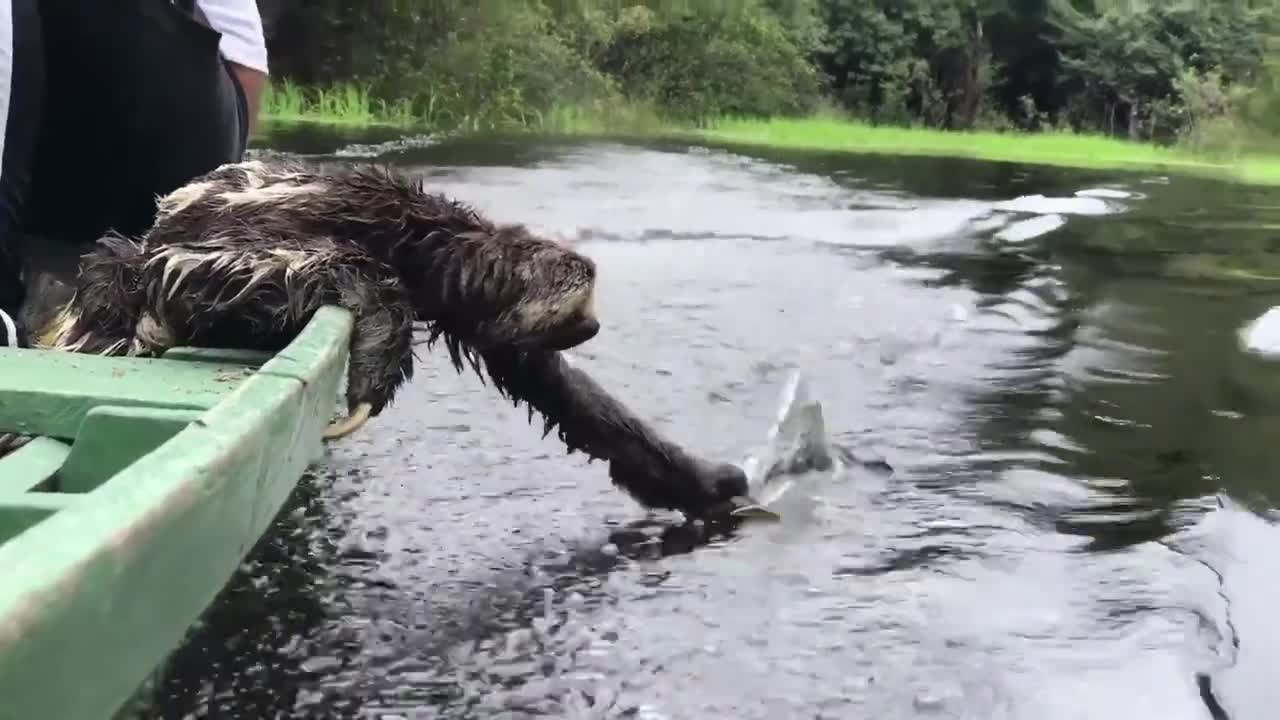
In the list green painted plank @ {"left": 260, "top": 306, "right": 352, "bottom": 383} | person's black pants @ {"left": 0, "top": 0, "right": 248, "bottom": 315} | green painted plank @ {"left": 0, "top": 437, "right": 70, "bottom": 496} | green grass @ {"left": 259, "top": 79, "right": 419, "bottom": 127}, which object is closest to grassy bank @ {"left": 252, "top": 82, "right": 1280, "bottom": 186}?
green grass @ {"left": 259, "top": 79, "right": 419, "bottom": 127}

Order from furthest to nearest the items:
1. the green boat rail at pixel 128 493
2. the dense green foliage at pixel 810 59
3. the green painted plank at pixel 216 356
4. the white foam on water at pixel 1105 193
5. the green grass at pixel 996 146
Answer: the green grass at pixel 996 146 < the dense green foliage at pixel 810 59 < the white foam on water at pixel 1105 193 < the green painted plank at pixel 216 356 < the green boat rail at pixel 128 493

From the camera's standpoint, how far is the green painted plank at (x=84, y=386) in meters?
0.76

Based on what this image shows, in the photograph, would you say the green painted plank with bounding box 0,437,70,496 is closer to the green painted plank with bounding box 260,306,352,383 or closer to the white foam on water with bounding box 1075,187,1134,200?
the green painted plank with bounding box 260,306,352,383

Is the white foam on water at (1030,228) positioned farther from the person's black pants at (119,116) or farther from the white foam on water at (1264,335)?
the person's black pants at (119,116)

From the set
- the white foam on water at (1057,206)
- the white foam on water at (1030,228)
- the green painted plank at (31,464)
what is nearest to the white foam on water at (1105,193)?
the white foam on water at (1057,206)

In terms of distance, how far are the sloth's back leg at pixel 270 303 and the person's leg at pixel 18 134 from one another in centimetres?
17

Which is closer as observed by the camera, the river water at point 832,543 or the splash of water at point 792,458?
the river water at point 832,543

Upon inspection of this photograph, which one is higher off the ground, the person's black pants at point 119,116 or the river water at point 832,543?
the person's black pants at point 119,116

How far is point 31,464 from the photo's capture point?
692mm

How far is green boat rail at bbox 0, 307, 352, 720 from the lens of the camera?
440 millimetres

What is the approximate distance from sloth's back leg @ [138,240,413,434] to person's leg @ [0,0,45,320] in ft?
0.55

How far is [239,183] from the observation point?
122 centimetres

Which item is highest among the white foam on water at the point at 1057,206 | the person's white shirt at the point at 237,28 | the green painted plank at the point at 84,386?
the person's white shirt at the point at 237,28

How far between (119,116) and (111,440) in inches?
33.9
